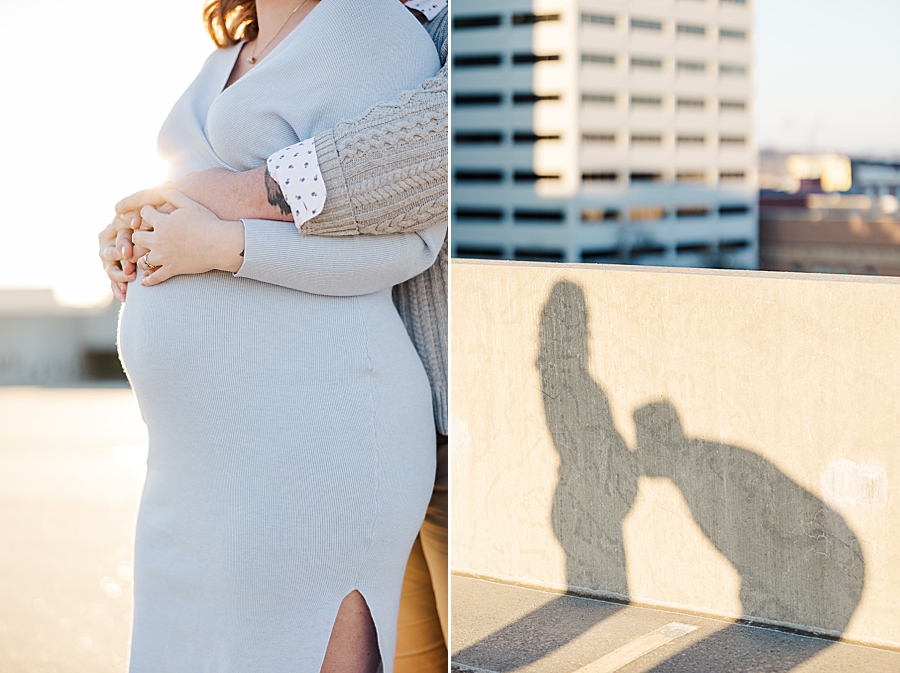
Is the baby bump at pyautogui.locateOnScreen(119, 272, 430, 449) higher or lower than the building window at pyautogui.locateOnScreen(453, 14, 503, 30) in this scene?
lower

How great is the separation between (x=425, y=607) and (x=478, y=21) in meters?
0.76

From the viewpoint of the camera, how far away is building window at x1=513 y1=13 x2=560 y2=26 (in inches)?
41.9

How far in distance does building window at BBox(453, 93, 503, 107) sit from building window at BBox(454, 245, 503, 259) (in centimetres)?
16

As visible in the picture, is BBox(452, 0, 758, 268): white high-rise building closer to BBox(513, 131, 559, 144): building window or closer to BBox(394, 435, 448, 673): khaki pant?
BBox(513, 131, 559, 144): building window

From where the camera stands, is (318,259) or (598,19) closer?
(318,259)

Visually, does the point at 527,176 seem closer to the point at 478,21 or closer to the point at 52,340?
the point at 478,21

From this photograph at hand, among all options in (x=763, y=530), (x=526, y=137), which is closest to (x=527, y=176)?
(x=526, y=137)

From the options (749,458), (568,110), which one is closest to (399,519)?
(749,458)

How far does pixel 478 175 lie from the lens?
109 centimetres

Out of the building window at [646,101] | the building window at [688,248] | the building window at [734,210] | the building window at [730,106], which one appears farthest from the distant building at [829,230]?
the building window at [646,101]

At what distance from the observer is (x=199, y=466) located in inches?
40.9

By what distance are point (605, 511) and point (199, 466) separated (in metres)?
0.46

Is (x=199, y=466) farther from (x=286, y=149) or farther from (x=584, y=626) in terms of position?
(x=584, y=626)


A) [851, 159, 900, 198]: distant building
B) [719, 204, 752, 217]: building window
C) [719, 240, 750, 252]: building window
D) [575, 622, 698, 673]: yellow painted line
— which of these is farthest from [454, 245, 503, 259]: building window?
[851, 159, 900, 198]: distant building
